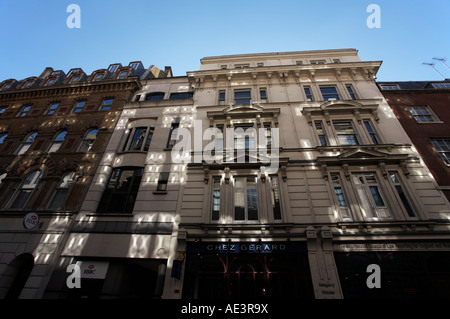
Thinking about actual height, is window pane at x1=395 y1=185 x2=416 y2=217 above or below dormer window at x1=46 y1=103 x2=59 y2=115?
below

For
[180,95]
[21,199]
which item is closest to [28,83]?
[21,199]

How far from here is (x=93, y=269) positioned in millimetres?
10047

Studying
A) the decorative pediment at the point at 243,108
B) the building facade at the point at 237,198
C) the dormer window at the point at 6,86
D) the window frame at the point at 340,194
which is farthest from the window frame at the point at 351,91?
the dormer window at the point at 6,86

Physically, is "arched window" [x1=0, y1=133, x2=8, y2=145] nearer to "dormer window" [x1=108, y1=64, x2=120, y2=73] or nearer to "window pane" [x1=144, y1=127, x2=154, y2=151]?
"dormer window" [x1=108, y1=64, x2=120, y2=73]

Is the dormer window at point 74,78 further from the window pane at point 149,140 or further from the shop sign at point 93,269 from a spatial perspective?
the shop sign at point 93,269

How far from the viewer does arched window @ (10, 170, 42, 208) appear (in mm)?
13015

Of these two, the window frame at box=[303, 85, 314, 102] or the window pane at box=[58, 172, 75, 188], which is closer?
the window pane at box=[58, 172, 75, 188]

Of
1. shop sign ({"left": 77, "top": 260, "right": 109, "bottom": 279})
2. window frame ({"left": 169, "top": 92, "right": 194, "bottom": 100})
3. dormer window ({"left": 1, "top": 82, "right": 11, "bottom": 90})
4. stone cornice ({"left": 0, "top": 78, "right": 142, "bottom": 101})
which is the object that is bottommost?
shop sign ({"left": 77, "top": 260, "right": 109, "bottom": 279})

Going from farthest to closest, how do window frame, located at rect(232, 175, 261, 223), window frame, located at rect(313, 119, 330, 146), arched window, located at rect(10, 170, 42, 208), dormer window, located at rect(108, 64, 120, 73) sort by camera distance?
dormer window, located at rect(108, 64, 120, 73) → arched window, located at rect(10, 170, 42, 208) → window frame, located at rect(313, 119, 330, 146) → window frame, located at rect(232, 175, 261, 223)

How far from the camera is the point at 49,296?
9609 mm

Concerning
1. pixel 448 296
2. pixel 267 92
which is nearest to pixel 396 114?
pixel 267 92

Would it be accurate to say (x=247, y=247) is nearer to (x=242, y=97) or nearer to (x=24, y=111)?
(x=242, y=97)

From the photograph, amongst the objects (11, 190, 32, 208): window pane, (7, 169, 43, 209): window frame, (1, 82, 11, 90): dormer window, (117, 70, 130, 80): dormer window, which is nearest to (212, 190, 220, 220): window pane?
(7, 169, 43, 209): window frame
